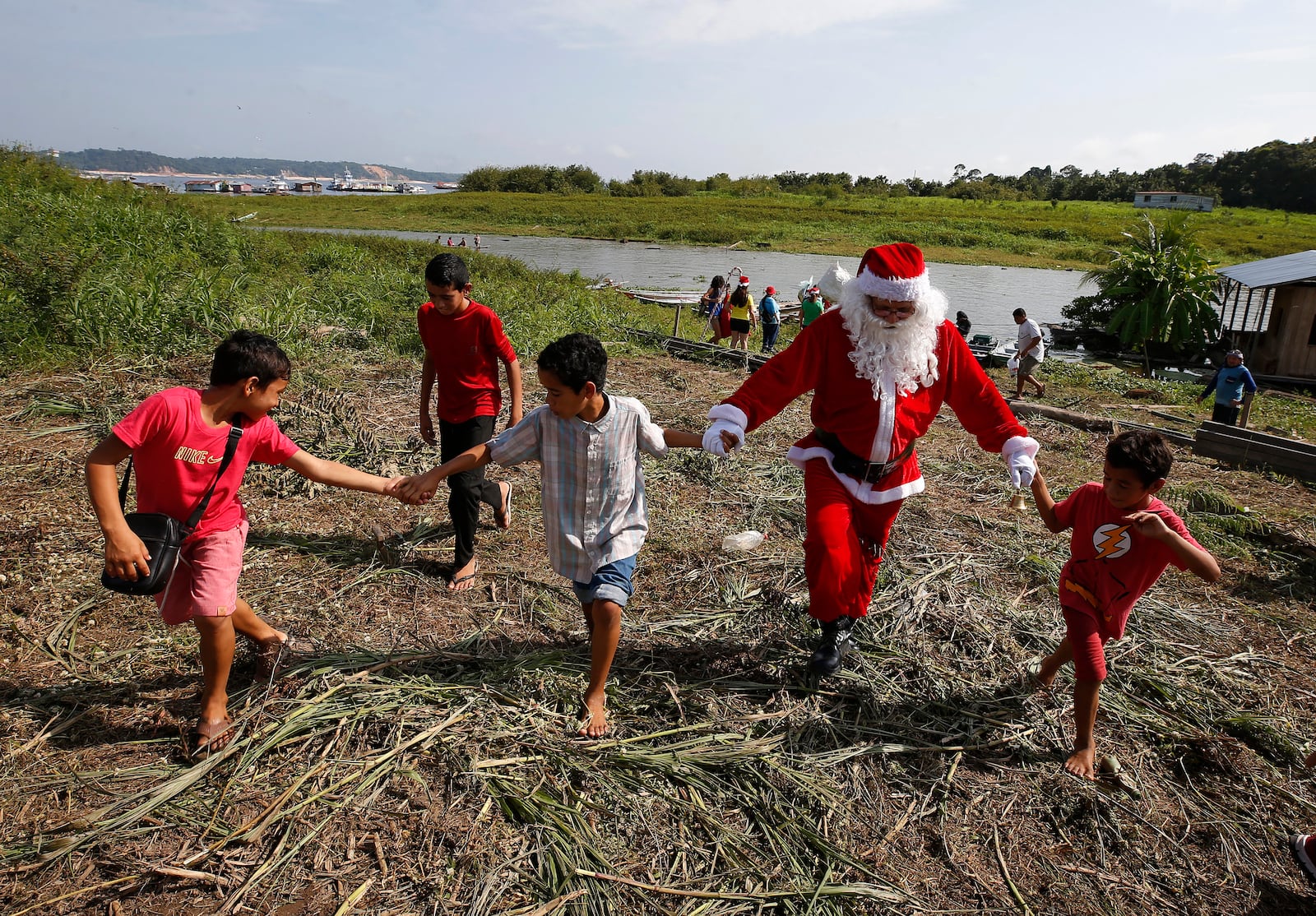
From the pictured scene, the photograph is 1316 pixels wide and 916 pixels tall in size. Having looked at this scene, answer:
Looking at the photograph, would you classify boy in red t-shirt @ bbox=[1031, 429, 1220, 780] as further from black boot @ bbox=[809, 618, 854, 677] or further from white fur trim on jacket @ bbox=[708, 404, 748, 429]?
white fur trim on jacket @ bbox=[708, 404, 748, 429]

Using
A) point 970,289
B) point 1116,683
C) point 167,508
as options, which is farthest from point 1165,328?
point 167,508

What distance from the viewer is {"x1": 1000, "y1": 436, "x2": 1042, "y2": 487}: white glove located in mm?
3348

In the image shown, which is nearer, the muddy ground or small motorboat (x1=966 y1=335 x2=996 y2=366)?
the muddy ground

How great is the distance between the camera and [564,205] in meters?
59.1

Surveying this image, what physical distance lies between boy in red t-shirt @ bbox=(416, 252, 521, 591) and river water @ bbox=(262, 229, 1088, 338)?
19.0 m

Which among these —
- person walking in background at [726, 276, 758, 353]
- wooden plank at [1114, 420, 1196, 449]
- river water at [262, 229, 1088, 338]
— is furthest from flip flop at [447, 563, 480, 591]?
river water at [262, 229, 1088, 338]

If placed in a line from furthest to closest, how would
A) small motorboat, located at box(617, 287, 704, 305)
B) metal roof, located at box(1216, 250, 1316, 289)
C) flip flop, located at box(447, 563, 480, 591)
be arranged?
1. small motorboat, located at box(617, 287, 704, 305)
2. metal roof, located at box(1216, 250, 1316, 289)
3. flip flop, located at box(447, 563, 480, 591)

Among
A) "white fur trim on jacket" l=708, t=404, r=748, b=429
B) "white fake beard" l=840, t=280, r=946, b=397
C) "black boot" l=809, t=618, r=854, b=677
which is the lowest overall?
"black boot" l=809, t=618, r=854, b=677

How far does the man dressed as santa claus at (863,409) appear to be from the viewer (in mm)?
3350

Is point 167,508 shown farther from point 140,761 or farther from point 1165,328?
point 1165,328

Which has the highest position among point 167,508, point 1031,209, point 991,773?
point 1031,209

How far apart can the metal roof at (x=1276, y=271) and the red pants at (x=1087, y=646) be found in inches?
666

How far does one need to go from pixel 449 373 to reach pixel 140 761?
2.33 m

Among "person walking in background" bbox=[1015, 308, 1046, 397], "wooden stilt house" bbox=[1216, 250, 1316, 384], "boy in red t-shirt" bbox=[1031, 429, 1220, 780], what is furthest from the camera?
"wooden stilt house" bbox=[1216, 250, 1316, 384]
